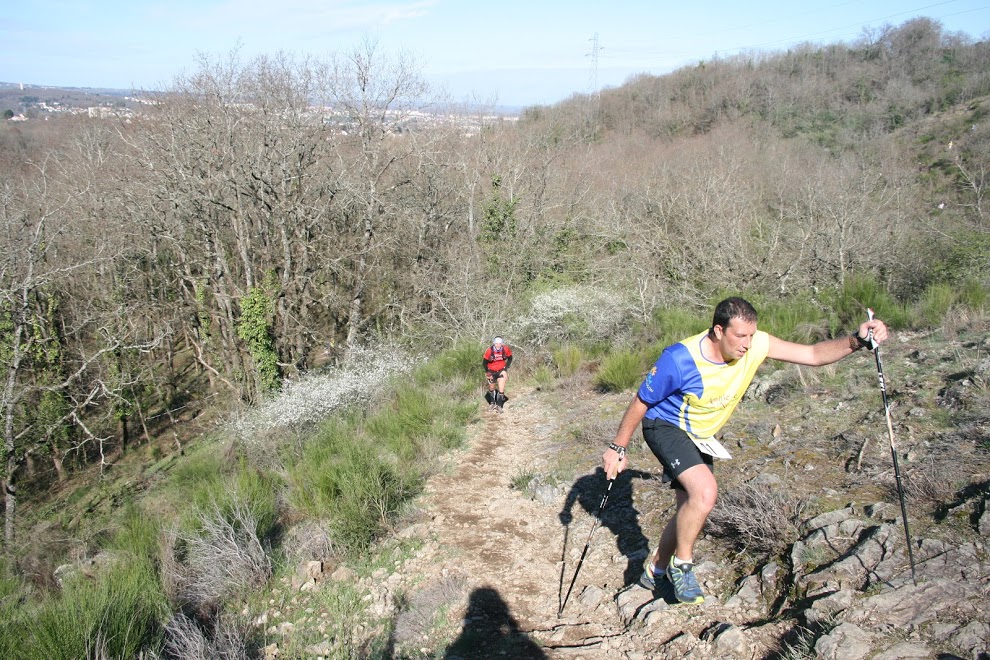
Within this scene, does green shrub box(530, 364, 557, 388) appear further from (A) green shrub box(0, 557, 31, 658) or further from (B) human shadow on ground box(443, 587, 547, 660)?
(A) green shrub box(0, 557, 31, 658)

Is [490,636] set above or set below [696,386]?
below

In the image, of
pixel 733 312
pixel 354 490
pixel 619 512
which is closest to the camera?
pixel 733 312

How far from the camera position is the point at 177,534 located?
16.4 ft

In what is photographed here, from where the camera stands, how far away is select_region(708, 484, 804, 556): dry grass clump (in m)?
3.69

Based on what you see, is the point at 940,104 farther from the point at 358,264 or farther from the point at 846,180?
the point at 358,264

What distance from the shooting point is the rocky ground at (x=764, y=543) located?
2949mm

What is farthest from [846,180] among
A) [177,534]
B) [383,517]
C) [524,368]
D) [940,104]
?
[940,104]

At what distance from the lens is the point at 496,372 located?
841cm

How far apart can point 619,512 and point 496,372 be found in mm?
3896

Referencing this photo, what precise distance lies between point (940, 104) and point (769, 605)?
43745mm

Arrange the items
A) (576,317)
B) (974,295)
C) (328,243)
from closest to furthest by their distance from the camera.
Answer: (974,295) → (576,317) → (328,243)

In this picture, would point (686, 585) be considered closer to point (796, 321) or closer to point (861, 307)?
point (796, 321)

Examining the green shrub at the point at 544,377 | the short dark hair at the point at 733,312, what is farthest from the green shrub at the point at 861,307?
the short dark hair at the point at 733,312

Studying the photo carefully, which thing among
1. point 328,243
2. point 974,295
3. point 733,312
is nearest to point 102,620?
point 733,312
